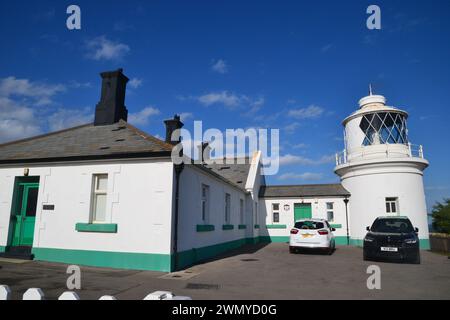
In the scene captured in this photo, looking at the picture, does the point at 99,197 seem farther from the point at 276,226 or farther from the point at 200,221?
the point at 276,226

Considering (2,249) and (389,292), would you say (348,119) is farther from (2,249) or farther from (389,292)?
(2,249)

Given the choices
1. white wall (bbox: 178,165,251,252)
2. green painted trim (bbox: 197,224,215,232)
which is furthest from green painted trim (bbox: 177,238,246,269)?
green painted trim (bbox: 197,224,215,232)

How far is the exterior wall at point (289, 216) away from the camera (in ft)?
69.8

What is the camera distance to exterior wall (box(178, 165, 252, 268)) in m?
10.3

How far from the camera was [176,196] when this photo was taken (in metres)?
9.61

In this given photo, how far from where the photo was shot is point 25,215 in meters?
10.9

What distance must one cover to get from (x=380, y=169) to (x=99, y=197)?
1637 centimetres

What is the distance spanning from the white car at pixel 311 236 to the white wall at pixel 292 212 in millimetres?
7154

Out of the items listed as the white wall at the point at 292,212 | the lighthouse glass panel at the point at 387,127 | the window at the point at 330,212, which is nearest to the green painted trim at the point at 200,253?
the white wall at the point at 292,212

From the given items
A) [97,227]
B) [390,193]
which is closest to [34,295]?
[97,227]

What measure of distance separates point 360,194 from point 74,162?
16977 millimetres

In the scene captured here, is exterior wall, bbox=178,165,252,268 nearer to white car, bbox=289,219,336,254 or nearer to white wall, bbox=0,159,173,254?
white wall, bbox=0,159,173,254

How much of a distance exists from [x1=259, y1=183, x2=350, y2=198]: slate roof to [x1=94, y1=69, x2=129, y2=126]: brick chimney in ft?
45.7
